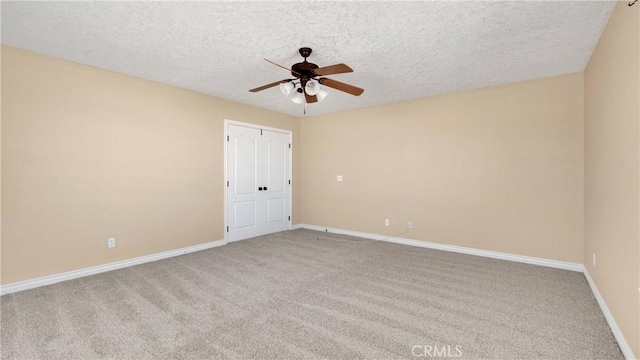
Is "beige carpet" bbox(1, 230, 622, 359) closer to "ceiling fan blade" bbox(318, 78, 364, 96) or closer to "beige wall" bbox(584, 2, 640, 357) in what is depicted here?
"beige wall" bbox(584, 2, 640, 357)

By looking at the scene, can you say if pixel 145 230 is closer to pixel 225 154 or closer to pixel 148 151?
pixel 148 151

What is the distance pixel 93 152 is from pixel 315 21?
314 centimetres

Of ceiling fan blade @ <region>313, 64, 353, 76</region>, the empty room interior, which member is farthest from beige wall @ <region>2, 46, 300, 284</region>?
ceiling fan blade @ <region>313, 64, 353, 76</region>

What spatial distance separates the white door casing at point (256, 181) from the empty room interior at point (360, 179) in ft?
0.17

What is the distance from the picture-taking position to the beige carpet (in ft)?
6.43

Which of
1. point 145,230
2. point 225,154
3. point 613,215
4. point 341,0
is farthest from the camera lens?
point 225,154

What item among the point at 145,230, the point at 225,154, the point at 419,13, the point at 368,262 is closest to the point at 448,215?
the point at 368,262

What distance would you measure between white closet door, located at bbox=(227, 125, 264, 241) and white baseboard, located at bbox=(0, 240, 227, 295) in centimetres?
74

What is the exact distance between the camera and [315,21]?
2371mm

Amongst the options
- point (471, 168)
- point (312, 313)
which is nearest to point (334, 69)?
point (312, 313)

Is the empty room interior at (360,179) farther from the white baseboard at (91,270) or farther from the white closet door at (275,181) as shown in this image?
the white closet door at (275,181)

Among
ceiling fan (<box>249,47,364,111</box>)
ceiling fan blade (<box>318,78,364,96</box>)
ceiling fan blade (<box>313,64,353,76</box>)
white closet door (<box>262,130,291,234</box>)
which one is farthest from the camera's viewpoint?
white closet door (<box>262,130,291,234</box>)

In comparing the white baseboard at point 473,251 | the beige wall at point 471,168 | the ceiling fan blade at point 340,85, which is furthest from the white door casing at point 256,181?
the ceiling fan blade at point 340,85

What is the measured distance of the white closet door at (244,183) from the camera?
→ 5.02 meters
